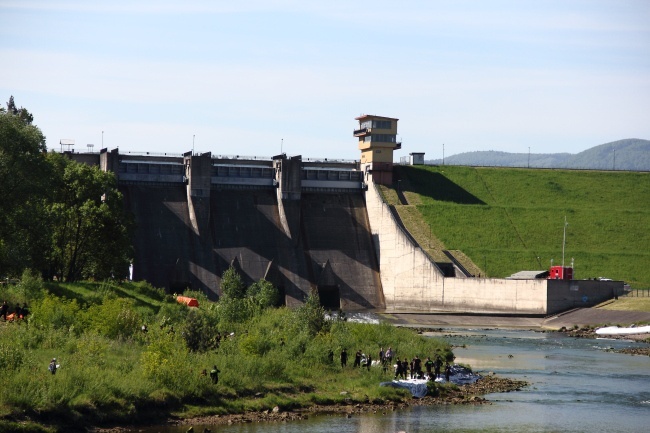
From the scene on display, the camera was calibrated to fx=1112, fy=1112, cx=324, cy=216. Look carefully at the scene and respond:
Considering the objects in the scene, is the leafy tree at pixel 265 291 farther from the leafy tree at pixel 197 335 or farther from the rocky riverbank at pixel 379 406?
the rocky riverbank at pixel 379 406

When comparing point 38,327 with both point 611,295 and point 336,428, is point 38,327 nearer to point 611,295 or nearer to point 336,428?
point 336,428

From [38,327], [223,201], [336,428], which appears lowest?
[336,428]

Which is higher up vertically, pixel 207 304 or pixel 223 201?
pixel 223 201

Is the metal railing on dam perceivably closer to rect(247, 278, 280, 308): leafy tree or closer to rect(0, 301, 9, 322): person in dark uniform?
rect(247, 278, 280, 308): leafy tree

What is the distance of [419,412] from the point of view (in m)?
69.1

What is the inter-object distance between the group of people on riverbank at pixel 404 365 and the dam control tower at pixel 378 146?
84.1 m

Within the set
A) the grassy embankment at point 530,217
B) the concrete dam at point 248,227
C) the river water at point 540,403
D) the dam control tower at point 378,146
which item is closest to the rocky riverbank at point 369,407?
the river water at point 540,403

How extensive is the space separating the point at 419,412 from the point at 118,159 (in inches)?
3535

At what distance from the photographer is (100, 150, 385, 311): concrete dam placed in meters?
146

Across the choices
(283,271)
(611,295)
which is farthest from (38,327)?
(611,295)

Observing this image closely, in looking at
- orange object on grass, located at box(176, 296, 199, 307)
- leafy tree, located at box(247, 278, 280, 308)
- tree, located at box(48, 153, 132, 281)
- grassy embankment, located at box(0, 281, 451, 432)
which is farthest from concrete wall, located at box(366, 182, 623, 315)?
grassy embankment, located at box(0, 281, 451, 432)

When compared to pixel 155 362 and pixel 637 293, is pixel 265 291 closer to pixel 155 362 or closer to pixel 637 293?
pixel 637 293

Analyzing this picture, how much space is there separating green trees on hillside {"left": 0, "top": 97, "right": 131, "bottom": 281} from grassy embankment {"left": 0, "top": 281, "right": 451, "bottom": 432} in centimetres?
723

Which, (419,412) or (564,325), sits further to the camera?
(564,325)
